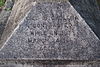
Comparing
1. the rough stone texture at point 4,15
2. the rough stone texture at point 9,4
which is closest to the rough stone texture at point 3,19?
the rough stone texture at point 4,15

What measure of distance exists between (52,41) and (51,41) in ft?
0.05

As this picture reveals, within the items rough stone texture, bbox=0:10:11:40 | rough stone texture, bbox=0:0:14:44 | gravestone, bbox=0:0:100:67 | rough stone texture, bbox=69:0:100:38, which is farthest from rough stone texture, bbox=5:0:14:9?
gravestone, bbox=0:0:100:67

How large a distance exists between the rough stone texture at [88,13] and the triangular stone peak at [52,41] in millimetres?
182

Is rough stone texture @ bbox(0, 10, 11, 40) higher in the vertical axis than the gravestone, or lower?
higher

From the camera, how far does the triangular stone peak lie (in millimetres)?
3990

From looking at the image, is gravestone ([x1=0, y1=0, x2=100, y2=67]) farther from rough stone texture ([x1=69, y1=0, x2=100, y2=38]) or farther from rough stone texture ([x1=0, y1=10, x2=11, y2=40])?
rough stone texture ([x1=0, y1=10, x2=11, y2=40])

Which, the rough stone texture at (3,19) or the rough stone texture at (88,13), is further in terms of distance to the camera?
the rough stone texture at (3,19)

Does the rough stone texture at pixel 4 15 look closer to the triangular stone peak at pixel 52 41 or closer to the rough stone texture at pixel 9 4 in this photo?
the rough stone texture at pixel 9 4

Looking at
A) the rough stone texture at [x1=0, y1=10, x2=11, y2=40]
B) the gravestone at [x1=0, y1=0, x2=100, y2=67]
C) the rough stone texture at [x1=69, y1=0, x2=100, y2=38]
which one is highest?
the rough stone texture at [x1=0, y1=10, x2=11, y2=40]

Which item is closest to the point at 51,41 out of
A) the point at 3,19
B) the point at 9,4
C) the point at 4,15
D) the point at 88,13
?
the point at 88,13

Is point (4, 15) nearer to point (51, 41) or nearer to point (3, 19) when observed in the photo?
point (3, 19)

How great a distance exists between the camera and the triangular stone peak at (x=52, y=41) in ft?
13.1

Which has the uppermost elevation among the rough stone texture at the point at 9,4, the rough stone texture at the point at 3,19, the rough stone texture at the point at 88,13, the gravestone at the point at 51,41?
the rough stone texture at the point at 9,4

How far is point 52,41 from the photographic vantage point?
4.00m
